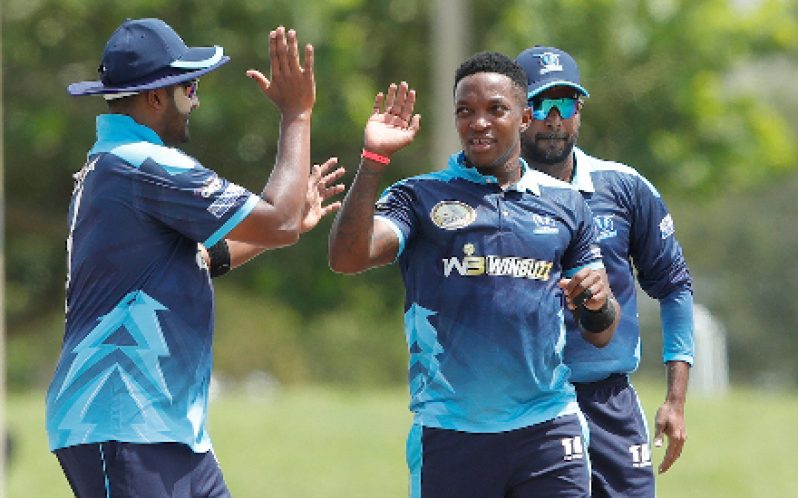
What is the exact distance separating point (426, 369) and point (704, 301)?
152 ft

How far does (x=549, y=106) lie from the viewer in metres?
7.20

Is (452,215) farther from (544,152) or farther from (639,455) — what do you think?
(639,455)

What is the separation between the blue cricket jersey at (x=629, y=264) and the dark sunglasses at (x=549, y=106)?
0.22 metres

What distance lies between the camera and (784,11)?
28156 mm

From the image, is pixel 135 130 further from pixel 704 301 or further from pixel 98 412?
pixel 704 301

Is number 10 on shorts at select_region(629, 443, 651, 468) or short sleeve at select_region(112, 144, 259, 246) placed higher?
short sleeve at select_region(112, 144, 259, 246)

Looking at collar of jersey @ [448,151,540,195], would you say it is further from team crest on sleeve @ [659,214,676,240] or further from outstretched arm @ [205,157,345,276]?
team crest on sleeve @ [659,214,676,240]

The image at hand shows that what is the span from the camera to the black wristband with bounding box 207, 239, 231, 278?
6410 mm

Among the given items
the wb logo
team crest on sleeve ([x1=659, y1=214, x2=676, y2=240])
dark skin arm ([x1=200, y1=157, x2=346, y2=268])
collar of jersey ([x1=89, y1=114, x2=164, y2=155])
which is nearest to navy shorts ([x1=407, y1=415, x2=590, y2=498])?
dark skin arm ([x1=200, y1=157, x2=346, y2=268])

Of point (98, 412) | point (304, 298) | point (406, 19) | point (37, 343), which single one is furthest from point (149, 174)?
point (37, 343)

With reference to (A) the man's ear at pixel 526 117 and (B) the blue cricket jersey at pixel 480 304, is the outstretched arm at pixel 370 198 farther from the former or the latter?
(A) the man's ear at pixel 526 117

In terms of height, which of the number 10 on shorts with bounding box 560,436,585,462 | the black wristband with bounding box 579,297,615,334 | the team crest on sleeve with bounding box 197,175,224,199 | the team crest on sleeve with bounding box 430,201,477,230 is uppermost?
the team crest on sleeve with bounding box 197,175,224,199

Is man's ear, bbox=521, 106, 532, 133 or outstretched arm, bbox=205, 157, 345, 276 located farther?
man's ear, bbox=521, 106, 532, 133

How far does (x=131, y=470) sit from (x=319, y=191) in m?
1.46
